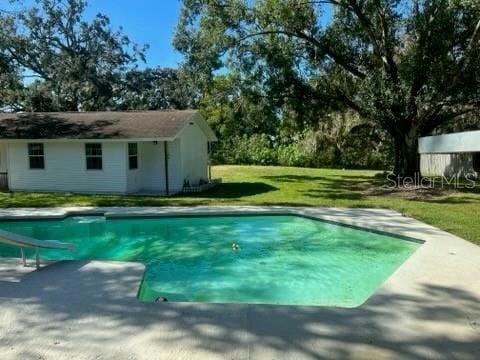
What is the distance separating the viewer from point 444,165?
25.9 meters

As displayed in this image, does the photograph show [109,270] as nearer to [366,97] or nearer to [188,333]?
[188,333]

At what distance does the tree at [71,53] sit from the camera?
34750 millimetres

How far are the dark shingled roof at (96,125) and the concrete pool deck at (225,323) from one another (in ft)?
37.2

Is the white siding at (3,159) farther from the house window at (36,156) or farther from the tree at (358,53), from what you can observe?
the tree at (358,53)

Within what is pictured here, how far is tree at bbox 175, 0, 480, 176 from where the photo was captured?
53.8 ft

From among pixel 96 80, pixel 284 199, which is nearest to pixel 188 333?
pixel 284 199

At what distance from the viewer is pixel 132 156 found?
18.4m

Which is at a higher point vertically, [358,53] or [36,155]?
[358,53]

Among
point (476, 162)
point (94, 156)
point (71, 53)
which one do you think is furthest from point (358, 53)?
point (71, 53)

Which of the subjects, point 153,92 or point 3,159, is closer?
point 3,159

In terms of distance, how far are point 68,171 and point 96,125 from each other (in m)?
2.25

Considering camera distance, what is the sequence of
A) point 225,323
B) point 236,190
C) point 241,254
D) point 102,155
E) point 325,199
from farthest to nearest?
point 236,190 → point 102,155 → point 325,199 → point 241,254 → point 225,323

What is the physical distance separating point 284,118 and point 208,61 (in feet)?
21.1

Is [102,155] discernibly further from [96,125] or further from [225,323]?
[225,323]
